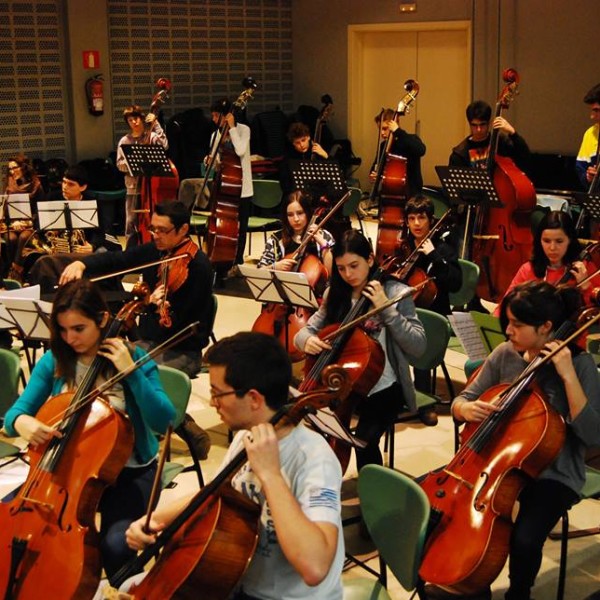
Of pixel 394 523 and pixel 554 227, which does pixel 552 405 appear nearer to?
pixel 394 523

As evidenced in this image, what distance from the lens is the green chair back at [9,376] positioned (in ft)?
14.1

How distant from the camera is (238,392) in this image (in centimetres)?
237

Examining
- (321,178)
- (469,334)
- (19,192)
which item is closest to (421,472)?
(469,334)

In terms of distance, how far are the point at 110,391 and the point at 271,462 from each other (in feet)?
4.59

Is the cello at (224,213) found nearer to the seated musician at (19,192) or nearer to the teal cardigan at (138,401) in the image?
the seated musician at (19,192)

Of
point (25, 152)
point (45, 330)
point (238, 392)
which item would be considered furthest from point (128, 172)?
point (238, 392)

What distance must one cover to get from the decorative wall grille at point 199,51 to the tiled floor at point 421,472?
5.22 metres

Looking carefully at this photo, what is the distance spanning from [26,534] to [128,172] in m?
5.73

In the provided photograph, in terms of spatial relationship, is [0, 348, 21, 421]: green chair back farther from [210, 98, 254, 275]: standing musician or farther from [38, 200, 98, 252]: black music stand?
[210, 98, 254, 275]: standing musician

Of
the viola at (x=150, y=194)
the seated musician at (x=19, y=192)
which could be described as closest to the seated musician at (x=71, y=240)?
the seated musician at (x=19, y=192)

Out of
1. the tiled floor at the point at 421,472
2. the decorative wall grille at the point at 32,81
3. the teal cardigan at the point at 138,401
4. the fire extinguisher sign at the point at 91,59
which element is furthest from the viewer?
the fire extinguisher sign at the point at 91,59

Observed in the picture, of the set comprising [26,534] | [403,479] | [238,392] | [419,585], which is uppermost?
[238,392]

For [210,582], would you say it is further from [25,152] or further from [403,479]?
[25,152]

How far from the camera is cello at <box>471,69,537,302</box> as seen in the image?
6.70 m
